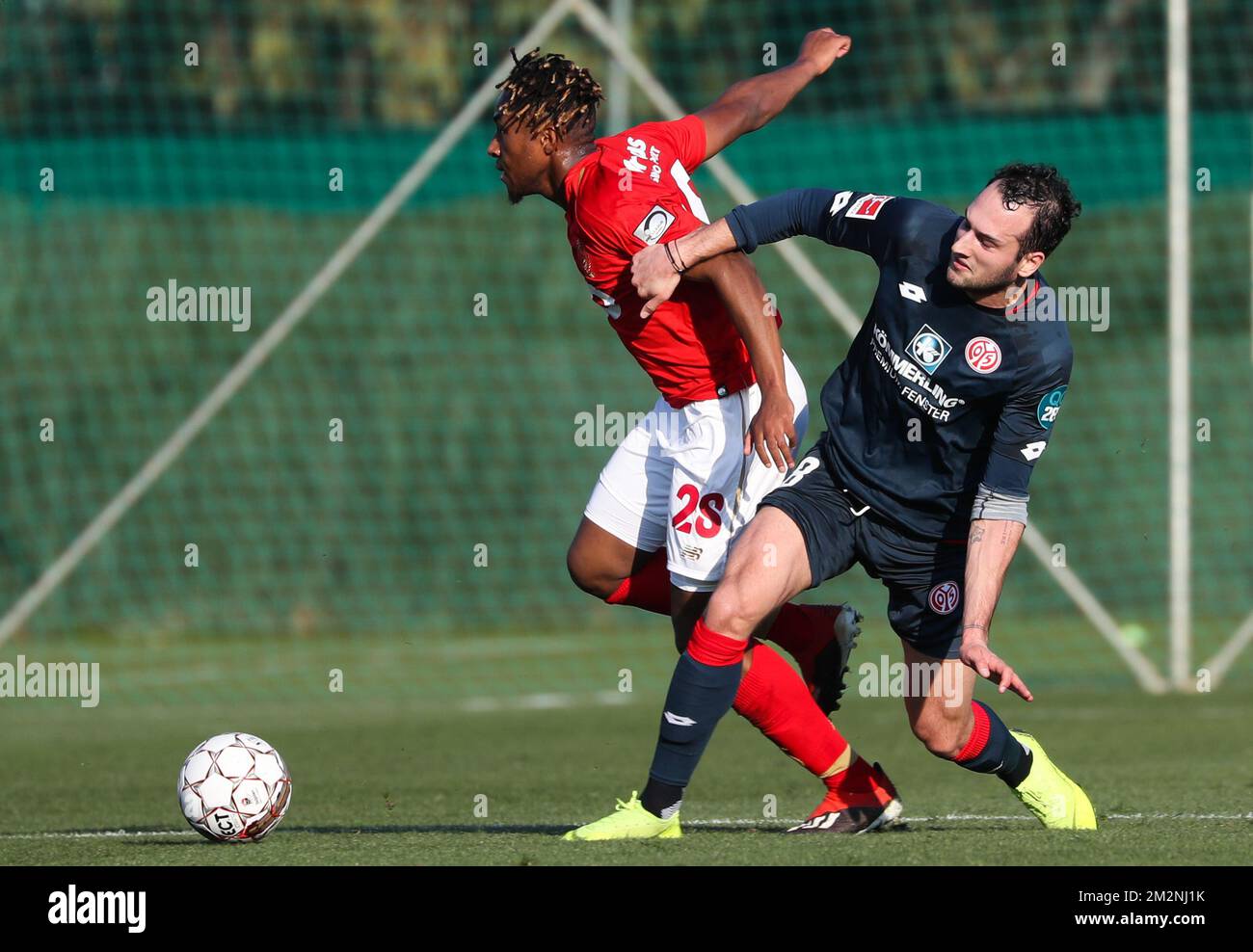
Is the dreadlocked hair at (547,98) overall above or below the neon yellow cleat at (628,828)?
above

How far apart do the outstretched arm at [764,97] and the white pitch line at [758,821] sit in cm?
230

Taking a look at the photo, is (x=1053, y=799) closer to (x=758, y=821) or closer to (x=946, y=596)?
(x=946, y=596)

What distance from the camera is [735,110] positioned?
265 inches

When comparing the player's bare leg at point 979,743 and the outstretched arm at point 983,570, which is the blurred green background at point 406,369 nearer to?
the player's bare leg at point 979,743

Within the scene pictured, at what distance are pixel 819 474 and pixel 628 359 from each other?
937 cm

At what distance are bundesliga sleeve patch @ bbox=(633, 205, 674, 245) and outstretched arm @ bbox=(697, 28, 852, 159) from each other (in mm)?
485

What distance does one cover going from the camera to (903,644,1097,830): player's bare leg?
622 centimetres

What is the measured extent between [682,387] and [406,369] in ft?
29.4

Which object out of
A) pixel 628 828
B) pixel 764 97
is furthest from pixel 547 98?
pixel 628 828

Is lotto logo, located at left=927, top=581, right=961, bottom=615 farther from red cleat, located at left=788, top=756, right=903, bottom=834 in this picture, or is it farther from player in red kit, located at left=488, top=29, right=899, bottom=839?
red cleat, located at left=788, top=756, right=903, bottom=834

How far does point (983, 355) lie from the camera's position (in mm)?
5777

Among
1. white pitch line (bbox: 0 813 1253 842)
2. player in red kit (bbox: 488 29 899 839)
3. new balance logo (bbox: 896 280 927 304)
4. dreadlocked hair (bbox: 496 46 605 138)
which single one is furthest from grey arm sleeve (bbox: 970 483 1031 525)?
dreadlocked hair (bbox: 496 46 605 138)

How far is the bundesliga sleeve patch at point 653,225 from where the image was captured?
20.6 ft

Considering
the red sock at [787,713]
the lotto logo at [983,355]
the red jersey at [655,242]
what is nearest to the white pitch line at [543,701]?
the red sock at [787,713]
